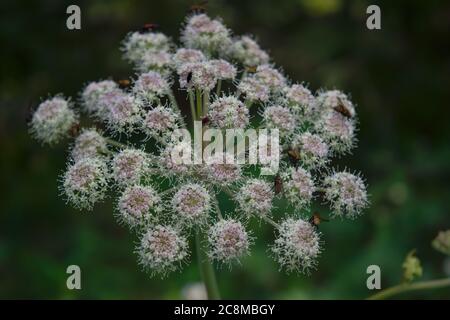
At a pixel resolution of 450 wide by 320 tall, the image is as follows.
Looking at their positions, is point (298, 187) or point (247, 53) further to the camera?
point (247, 53)

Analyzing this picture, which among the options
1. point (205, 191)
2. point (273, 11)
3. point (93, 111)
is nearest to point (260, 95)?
point (205, 191)

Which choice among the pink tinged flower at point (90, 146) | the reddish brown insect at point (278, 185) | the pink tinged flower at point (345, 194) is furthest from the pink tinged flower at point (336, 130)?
the pink tinged flower at point (90, 146)

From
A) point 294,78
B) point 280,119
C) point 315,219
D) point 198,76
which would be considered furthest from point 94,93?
point 294,78

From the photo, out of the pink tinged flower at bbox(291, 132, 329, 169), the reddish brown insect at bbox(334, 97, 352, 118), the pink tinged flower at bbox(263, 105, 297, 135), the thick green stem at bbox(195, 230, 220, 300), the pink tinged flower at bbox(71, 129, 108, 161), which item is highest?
the reddish brown insect at bbox(334, 97, 352, 118)

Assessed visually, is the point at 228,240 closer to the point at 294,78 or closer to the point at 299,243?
the point at 299,243

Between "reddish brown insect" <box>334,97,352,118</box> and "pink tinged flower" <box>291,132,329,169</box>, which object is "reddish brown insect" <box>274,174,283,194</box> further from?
"reddish brown insect" <box>334,97,352,118</box>

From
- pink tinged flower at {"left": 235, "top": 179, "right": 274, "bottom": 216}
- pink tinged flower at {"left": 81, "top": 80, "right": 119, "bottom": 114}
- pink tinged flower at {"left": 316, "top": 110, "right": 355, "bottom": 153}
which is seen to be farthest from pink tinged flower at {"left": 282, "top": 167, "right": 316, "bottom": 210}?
pink tinged flower at {"left": 81, "top": 80, "right": 119, "bottom": 114}

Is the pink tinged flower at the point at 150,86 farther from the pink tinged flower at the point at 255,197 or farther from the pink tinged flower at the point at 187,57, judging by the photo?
the pink tinged flower at the point at 255,197
